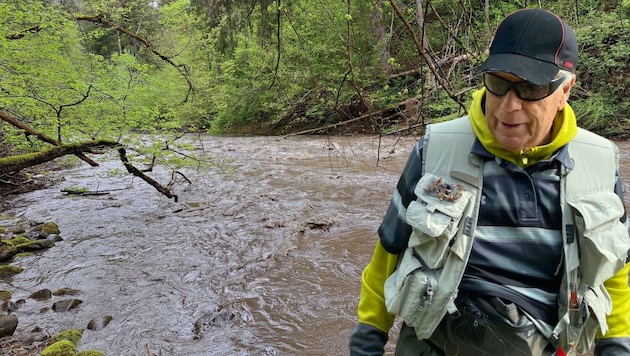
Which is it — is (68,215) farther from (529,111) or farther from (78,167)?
(529,111)

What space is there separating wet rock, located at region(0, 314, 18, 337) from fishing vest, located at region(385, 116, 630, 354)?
4592 mm

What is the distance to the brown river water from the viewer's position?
Result: 420 cm

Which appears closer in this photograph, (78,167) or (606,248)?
(606,248)

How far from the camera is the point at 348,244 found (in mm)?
6375

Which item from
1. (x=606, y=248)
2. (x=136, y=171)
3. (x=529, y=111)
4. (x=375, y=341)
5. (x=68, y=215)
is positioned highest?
(x=529, y=111)

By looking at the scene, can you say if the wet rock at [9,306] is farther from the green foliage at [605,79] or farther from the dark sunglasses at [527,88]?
the green foliage at [605,79]

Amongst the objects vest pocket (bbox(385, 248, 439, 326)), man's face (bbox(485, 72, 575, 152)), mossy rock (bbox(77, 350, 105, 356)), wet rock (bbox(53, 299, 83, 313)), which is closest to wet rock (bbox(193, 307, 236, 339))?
mossy rock (bbox(77, 350, 105, 356))

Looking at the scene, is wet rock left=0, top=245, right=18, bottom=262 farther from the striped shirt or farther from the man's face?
Answer: the man's face

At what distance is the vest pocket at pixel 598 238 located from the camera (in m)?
1.14

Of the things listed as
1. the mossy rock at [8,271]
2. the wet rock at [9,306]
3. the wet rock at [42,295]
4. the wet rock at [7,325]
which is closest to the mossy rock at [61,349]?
the wet rock at [7,325]

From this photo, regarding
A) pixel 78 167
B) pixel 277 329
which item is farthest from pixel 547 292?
pixel 78 167

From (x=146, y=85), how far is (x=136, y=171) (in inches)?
73.4

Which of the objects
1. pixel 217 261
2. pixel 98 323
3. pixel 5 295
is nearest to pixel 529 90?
pixel 98 323

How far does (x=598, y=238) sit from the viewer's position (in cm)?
116
